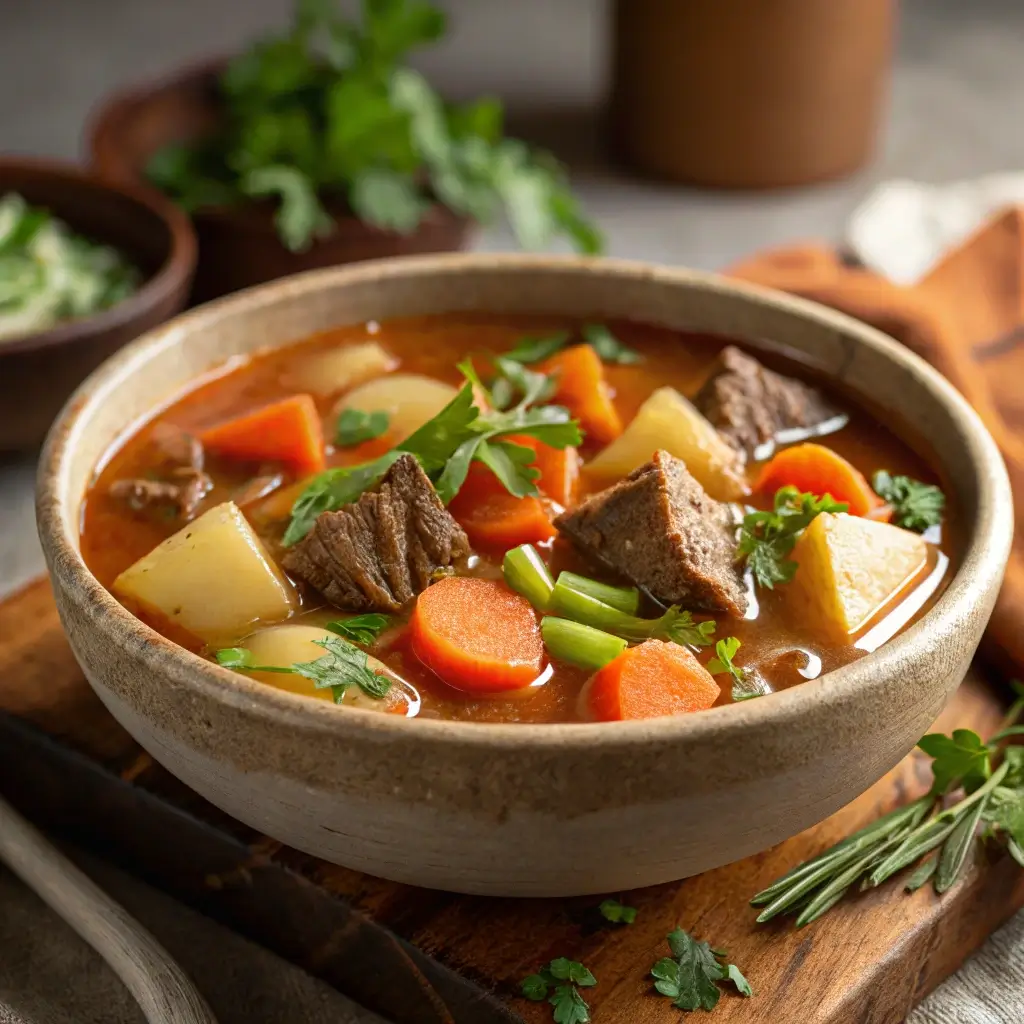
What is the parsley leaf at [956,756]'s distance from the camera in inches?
100

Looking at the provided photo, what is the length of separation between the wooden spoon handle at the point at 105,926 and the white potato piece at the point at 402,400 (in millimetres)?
1036

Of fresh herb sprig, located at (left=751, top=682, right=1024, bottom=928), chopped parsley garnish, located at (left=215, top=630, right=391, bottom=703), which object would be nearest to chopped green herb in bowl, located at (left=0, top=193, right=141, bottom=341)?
chopped parsley garnish, located at (left=215, top=630, right=391, bottom=703)

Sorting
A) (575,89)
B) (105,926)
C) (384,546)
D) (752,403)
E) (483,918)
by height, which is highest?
(752,403)

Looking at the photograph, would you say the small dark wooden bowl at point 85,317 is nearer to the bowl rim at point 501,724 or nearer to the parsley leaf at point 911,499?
the bowl rim at point 501,724

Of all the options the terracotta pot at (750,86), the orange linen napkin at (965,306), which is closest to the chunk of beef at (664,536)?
the orange linen napkin at (965,306)

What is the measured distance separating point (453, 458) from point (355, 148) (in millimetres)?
2481

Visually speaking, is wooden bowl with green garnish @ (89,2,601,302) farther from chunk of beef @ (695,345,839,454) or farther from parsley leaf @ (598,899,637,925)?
parsley leaf @ (598,899,637,925)

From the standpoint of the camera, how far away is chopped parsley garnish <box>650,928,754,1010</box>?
7.23 ft

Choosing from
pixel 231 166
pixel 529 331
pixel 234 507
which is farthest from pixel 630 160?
pixel 234 507

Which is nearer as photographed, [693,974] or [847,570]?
[693,974]

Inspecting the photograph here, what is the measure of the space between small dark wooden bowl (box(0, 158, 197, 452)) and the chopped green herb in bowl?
11cm

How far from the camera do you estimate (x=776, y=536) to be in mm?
2551

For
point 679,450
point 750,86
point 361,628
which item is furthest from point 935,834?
point 750,86

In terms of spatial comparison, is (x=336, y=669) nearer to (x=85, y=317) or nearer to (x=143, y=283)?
(x=85, y=317)
